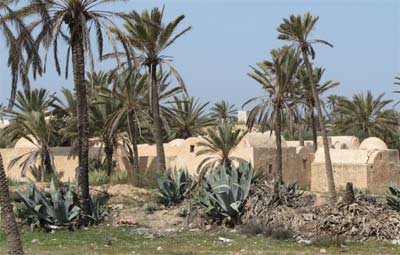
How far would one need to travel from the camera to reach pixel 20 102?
3962 cm

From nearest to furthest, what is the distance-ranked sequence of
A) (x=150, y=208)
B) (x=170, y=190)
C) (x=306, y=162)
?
1. (x=150, y=208)
2. (x=170, y=190)
3. (x=306, y=162)

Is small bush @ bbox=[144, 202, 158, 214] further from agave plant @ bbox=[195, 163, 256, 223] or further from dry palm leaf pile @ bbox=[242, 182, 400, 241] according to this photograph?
dry palm leaf pile @ bbox=[242, 182, 400, 241]

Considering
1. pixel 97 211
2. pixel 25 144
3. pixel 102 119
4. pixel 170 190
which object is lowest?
pixel 97 211

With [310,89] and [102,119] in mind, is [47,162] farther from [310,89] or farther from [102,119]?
[310,89]

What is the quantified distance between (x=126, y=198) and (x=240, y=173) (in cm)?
507

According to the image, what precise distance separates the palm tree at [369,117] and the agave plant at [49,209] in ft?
110

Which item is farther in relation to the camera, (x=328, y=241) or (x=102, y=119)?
(x=102, y=119)

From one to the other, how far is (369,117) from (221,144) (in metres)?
23.4

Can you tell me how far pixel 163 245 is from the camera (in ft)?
44.3

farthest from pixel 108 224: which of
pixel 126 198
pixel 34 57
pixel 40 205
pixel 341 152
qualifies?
pixel 341 152

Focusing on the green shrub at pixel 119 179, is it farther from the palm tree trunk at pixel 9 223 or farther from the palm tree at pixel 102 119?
the palm tree trunk at pixel 9 223

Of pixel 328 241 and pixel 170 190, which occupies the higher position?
pixel 170 190

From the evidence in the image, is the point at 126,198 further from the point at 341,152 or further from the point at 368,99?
the point at 368,99

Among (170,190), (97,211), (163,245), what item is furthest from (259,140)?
(163,245)
